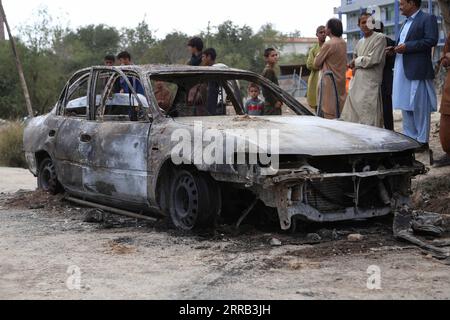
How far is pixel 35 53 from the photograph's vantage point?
3834cm

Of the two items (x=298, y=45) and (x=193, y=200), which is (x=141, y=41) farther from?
(x=298, y=45)

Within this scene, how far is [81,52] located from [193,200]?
1885 inches

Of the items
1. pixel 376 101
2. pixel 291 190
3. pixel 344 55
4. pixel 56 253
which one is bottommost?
pixel 56 253

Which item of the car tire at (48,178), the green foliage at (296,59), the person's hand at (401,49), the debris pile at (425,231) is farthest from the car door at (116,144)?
the green foliage at (296,59)

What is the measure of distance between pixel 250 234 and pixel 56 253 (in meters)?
1.54

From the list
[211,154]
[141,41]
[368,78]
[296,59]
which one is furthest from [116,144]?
[296,59]

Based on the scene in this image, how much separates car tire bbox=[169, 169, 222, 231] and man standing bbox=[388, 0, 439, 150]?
125 inches

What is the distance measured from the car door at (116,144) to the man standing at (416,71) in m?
3.15

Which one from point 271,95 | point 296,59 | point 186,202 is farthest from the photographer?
point 296,59

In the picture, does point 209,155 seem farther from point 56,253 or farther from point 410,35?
point 410,35

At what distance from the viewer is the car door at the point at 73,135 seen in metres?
7.34

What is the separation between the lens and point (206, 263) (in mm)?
5016

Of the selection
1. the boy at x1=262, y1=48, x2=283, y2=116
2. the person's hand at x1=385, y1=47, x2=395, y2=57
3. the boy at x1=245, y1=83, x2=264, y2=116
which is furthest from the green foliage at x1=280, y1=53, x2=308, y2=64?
the person's hand at x1=385, y1=47, x2=395, y2=57
